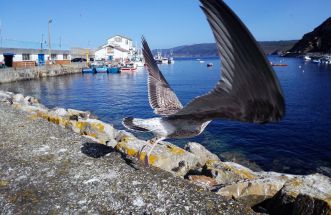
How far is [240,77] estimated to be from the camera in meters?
2.91

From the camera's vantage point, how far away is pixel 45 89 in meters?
42.2

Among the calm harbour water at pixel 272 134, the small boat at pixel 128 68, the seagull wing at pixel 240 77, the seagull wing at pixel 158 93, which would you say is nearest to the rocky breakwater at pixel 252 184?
the seagull wing at pixel 158 93

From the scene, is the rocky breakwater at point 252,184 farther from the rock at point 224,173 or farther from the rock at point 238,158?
the rock at point 238,158

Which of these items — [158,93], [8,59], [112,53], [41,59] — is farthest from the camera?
[112,53]

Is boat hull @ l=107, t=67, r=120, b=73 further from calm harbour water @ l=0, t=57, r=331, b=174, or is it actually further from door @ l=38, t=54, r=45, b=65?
calm harbour water @ l=0, t=57, r=331, b=174

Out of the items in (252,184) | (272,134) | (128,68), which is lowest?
(272,134)

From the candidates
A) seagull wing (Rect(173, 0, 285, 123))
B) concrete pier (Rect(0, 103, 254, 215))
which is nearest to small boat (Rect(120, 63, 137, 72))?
concrete pier (Rect(0, 103, 254, 215))

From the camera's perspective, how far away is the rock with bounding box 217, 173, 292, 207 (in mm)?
7151

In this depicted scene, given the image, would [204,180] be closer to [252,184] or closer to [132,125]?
[252,184]

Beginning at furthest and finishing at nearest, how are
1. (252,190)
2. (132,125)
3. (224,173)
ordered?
(224,173), (252,190), (132,125)

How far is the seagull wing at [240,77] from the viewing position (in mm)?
2461

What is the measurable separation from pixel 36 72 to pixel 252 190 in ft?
179

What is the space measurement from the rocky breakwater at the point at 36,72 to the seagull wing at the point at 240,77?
48565 millimetres

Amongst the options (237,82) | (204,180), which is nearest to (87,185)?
(204,180)
